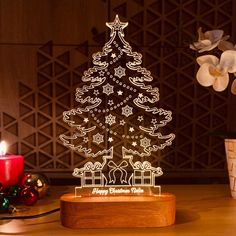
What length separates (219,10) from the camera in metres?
0.95

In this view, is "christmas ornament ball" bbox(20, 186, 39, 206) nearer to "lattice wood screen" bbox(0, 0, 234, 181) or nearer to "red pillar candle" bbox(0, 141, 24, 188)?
"red pillar candle" bbox(0, 141, 24, 188)

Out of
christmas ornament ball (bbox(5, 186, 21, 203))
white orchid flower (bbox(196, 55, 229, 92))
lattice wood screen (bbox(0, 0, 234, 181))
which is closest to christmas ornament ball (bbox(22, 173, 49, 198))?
christmas ornament ball (bbox(5, 186, 21, 203))

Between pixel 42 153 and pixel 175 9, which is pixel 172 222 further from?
pixel 175 9

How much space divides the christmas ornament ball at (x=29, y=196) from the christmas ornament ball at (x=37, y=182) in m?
0.03

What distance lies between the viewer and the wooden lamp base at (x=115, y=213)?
631mm

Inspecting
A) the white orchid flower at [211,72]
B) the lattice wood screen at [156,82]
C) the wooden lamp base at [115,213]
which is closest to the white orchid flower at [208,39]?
the white orchid flower at [211,72]

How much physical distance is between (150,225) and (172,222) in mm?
43

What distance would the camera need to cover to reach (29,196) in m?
0.76

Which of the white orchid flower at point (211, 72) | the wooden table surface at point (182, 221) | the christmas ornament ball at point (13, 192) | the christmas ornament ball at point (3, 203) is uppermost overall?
the white orchid flower at point (211, 72)

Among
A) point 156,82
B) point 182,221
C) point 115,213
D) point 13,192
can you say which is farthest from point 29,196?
point 156,82

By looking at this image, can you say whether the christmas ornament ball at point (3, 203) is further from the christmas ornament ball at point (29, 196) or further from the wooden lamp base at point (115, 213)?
the wooden lamp base at point (115, 213)

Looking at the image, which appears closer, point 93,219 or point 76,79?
point 93,219

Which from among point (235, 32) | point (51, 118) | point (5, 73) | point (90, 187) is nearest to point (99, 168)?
point (90, 187)

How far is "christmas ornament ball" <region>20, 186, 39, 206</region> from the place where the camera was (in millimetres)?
757
